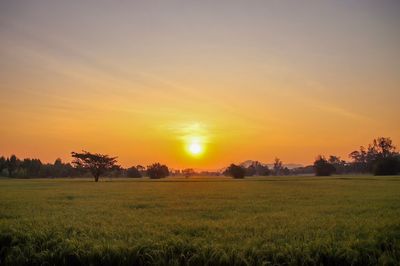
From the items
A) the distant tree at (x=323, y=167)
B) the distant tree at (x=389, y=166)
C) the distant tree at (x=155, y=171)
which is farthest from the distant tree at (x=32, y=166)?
the distant tree at (x=389, y=166)

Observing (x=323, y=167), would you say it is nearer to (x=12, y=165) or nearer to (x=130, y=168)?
(x=130, y=168)

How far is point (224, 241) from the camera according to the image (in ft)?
36.4

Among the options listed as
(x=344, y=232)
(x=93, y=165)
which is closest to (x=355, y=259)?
(x=344, y=232)

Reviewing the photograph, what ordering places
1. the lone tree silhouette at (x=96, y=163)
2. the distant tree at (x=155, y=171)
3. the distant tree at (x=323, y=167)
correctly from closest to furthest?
the lone tree silhouette at (x=96, y=163), the distant tree at (x=323, y=167), the distant tree at (x=155, y=171)

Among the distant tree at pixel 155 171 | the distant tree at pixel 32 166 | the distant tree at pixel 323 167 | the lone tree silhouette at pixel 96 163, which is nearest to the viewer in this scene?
the lone tree silhouette at pixel 96 163

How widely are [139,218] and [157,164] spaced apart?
135 m

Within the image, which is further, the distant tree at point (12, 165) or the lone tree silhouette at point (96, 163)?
the distant tree at point (12, 165)

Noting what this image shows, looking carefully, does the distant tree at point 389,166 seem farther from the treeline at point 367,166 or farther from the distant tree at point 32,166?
the distant tree at point 32,166

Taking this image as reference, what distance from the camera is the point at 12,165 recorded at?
151 m

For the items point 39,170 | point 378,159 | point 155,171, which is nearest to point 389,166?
point 378,159

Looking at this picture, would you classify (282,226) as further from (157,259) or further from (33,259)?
(33,259)

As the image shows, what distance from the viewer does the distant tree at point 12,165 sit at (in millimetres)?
148375

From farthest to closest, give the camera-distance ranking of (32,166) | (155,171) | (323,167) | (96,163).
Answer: (32,166)
(155,171)
(323,167)
(96,163)

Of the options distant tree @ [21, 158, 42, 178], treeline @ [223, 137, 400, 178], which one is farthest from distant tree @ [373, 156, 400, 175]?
distant tree @ [21, 158, 42, 178]
